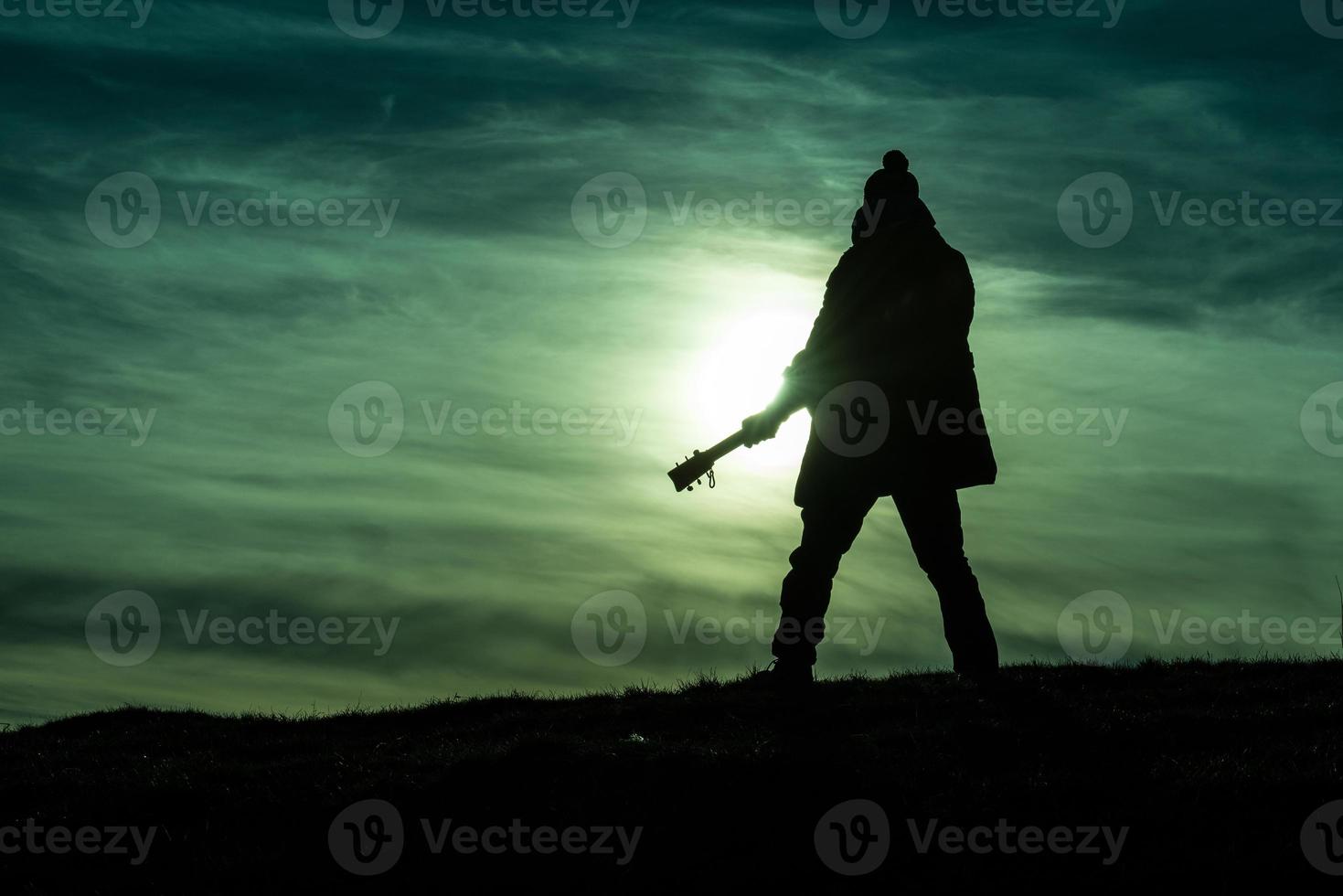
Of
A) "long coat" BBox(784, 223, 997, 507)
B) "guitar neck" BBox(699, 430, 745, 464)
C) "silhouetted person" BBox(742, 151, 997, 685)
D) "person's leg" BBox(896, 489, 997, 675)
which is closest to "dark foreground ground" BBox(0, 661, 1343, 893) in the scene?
"person's leg" BBox(896, 489, 997, 675)

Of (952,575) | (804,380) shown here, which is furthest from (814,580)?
(804,380)

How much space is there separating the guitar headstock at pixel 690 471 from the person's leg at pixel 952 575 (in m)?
1.68

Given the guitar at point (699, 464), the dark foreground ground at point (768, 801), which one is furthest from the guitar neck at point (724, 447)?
the dark foreground ground at point (768, 801)

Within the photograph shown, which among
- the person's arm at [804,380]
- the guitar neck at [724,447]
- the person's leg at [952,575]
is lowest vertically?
the person's leg at [952,575]

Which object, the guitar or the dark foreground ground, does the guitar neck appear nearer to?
the guitar

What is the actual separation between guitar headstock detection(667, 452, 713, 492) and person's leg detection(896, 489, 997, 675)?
1678mm

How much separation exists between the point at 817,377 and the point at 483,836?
4.72m

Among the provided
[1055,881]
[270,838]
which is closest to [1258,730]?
[1055,881]

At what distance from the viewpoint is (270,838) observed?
760 centimetres

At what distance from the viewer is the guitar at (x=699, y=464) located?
10.7m

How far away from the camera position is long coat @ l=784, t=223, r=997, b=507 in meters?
10.0

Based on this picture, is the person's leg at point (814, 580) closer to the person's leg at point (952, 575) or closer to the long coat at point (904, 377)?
the long coat at point (904, 377)

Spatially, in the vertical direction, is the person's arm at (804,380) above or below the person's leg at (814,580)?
above

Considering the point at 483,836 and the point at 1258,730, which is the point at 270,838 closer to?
the point at 483,836
